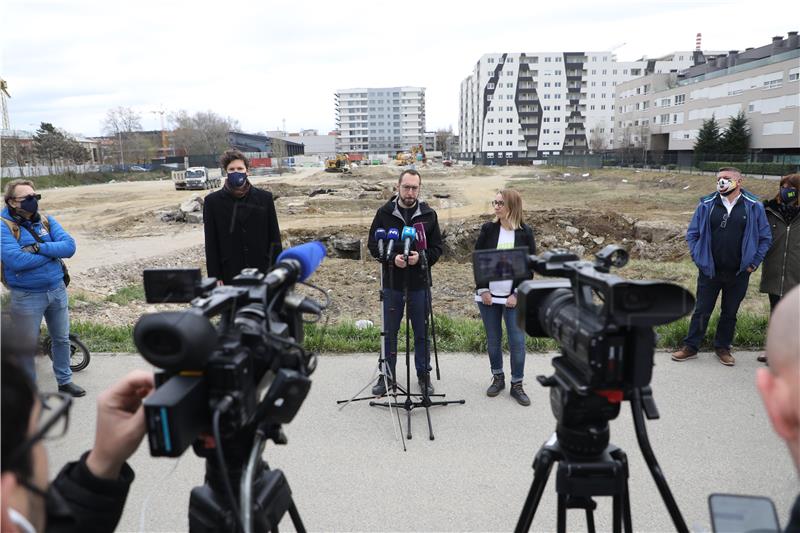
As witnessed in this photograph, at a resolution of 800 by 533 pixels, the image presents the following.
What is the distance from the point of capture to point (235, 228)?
4.65m

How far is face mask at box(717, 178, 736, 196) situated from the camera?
5109 millimetres

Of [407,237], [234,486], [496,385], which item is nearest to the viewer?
[234,486]

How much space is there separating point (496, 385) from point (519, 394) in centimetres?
24

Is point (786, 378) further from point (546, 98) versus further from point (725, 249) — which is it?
point (546, 98)

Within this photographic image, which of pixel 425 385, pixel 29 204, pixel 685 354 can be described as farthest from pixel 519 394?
pixel 29 204

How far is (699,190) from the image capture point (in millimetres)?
32000

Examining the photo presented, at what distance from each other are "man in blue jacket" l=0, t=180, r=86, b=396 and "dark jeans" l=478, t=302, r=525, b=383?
12.0 feet

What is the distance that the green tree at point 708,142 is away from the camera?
48375mm

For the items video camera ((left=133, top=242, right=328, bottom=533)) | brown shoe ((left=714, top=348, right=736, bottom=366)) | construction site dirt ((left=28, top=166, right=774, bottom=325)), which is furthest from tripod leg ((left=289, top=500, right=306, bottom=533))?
construction site dirt ((left=28, top=166, right=774, bottom=325))

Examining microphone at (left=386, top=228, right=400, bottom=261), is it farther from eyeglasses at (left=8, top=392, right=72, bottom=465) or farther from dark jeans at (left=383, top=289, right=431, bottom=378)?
eyeglasses at (left=8, top=392, right=72, bottom=465)

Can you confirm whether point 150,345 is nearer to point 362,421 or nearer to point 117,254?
point 362,421

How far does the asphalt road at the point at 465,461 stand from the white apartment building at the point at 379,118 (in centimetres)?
13552

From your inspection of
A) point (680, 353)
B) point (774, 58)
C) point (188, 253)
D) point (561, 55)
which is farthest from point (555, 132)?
point (680, 353)

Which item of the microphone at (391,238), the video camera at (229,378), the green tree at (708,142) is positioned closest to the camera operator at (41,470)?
the video camera at (229,378)
